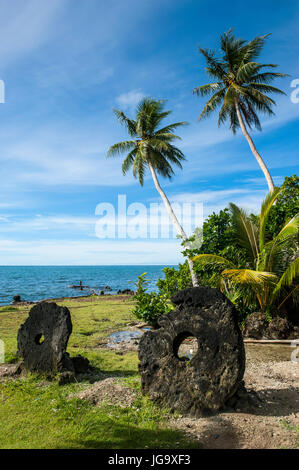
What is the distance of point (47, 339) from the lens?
20.7ft

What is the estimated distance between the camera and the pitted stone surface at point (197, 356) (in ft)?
15.2

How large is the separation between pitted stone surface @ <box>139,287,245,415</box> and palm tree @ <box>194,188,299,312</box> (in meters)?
4.69

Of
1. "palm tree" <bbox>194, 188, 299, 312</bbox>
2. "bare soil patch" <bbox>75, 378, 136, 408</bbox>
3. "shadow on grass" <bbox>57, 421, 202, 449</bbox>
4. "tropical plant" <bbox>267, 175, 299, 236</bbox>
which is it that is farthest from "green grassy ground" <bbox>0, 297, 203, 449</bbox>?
"tropical plant" <bbox>267, 175, 299, 236</bbox>

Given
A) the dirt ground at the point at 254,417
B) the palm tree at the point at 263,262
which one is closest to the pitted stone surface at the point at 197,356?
the dirt ground at the point at 254,417

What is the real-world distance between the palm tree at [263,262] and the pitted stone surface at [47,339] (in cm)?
550

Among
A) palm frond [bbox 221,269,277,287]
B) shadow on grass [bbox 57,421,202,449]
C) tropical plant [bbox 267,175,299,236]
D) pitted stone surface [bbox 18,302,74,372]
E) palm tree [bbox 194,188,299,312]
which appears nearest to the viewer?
shadow on grass [bbox 57,421,202,449]

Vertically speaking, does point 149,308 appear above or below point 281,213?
below

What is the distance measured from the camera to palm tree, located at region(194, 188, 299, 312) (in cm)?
976

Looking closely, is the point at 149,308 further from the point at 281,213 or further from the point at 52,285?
the point at 52,285

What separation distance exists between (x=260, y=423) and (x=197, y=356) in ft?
4.13

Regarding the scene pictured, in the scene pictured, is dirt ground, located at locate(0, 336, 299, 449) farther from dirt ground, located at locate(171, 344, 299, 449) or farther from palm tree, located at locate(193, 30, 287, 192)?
palm tree, located at locate(193, 30, 287, 192)

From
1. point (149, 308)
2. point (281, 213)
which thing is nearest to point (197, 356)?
point (149, 308)

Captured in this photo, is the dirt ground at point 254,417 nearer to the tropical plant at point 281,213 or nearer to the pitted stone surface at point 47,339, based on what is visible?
the pitted stone surface at point 47,339
